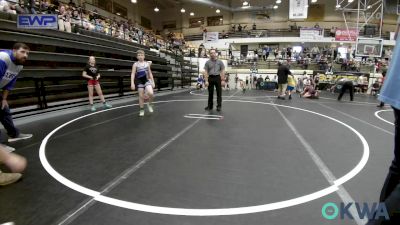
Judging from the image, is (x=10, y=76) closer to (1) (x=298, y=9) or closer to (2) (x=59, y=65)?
(2) (x=59, y=65)

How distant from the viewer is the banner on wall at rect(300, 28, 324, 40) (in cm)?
2780

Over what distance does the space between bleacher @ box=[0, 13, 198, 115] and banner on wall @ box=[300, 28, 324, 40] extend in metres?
20.4

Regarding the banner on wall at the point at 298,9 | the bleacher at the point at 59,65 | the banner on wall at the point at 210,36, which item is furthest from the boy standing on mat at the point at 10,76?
the banner on wall at the point at 210,36

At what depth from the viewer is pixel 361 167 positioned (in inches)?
126

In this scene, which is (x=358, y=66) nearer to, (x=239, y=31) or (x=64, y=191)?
(x=239, y=31)

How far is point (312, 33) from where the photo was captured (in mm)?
27797

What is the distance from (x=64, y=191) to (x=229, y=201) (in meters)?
1.53

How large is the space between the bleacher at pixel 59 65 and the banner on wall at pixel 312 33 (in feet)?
67.1

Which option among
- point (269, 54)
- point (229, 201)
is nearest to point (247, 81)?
point (269, 54)

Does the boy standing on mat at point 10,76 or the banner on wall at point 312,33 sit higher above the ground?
the banner on wall at point 312,33

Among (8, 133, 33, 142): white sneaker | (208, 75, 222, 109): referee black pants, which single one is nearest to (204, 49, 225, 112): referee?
(208, 75, 222, 109): referee black pants

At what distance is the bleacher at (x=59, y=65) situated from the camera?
6.96 meters

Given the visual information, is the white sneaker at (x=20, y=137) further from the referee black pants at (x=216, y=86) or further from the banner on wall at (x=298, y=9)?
the banner on wall at (x=298, y=9)

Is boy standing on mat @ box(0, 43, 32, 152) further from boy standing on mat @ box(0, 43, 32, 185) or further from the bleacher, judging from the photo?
the bleacher
